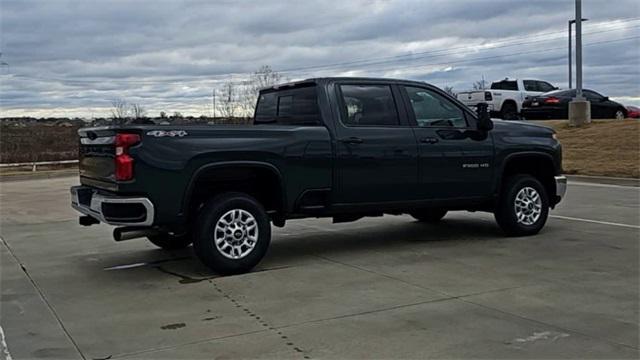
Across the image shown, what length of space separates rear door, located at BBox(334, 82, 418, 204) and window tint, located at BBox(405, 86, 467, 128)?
0.78ft

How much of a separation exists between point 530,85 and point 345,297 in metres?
24.1

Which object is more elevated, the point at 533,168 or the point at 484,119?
the point at 484,119

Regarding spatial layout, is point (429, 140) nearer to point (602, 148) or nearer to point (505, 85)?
point (602, 148)

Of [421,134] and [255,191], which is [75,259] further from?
[421,134]

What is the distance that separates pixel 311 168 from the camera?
7707 millimetres

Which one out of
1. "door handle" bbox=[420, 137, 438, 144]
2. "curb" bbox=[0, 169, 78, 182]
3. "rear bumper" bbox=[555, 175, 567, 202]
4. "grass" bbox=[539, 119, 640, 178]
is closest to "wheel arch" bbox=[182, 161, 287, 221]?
"door handle" bbox=[420, 137, 438, 144]

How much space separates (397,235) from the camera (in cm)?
973

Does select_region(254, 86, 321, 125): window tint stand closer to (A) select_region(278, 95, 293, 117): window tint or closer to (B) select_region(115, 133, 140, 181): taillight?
(A) select_region(278, 95, 293, 117): window tint

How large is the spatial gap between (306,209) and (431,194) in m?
1.72

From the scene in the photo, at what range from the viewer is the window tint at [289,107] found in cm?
816

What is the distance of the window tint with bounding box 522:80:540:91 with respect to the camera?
2820 cm

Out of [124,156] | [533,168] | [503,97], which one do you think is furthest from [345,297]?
[503,97]

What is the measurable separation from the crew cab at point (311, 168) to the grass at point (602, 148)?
9228mm

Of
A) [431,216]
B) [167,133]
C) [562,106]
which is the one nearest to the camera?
[167,133]
